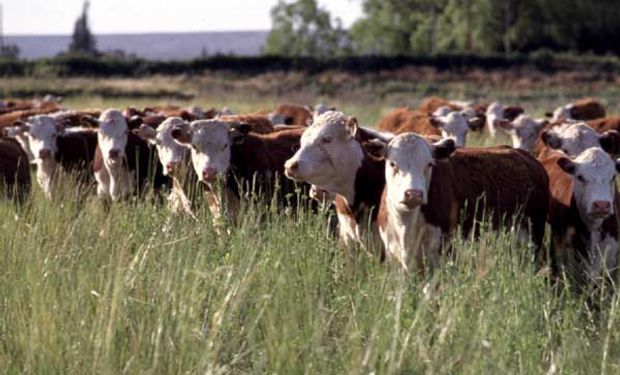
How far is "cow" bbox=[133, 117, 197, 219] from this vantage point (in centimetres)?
1063

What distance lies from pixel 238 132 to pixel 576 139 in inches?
144

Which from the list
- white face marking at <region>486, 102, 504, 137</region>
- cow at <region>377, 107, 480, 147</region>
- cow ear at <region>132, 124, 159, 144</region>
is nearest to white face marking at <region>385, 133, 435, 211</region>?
cow ear at <region>132, 124, 159, 144</region>

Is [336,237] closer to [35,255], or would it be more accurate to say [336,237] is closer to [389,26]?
[35,255]

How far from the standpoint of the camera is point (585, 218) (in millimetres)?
9625

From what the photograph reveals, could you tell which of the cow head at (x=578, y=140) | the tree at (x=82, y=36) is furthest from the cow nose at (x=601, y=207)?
the tree at (x=82, y=36)

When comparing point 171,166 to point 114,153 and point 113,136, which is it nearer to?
point 114,153

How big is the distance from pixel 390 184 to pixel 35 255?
8.67 ft

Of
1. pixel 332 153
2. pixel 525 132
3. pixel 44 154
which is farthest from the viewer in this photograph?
pixel 525 132

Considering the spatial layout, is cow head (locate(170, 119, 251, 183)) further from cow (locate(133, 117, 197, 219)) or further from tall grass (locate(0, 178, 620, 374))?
tall grass (locate(0, 178, 620, 374))

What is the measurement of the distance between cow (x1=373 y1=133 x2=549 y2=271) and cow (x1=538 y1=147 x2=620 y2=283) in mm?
178

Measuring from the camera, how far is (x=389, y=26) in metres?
85.9

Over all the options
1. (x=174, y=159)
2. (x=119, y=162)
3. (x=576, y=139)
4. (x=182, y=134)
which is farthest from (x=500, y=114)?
(x=182, y=134)

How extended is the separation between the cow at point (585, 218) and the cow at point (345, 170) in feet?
5.26

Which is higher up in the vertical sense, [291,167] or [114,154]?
[291,167]
